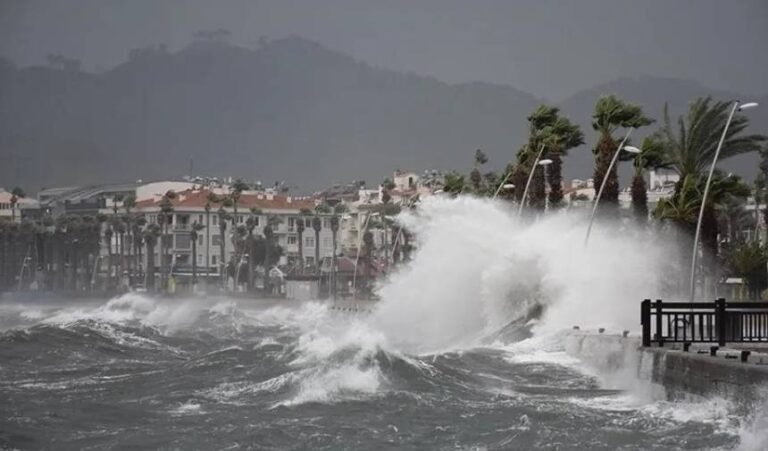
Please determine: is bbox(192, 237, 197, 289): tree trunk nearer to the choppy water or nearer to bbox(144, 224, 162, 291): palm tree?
bbox(144, 224, 162, 291): palm tree

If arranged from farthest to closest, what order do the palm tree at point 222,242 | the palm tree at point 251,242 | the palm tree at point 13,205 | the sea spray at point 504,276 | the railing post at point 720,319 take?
the palm tree at point 13,205 < the palm tree at point 222,242 < the palm tree at point 251,242 < the sea spray at point 504,276 < the railing post at point 720,319

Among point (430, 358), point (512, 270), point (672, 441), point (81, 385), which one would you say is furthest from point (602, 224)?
point (672, 441)

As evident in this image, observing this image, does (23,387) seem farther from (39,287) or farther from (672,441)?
(39,287)

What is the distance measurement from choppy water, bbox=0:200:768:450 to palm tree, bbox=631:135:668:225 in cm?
289

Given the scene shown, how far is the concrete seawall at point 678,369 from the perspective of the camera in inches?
786

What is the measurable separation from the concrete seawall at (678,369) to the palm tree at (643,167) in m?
20.0

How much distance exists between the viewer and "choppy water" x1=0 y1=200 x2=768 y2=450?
65.5 feet

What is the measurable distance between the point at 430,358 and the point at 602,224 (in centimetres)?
1968

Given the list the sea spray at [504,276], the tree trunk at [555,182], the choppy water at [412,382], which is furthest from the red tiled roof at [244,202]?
the choppy water at [412,382]

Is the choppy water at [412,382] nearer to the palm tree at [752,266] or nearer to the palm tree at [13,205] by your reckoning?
the palm tree at [752,266]

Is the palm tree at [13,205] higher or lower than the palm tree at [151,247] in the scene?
higher

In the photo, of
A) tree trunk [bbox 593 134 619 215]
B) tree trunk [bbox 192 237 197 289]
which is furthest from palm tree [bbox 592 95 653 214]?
tree trunk [bbox 192 237 197 289]

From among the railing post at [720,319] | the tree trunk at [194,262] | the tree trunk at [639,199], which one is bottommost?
the tree trunk at [194,262]

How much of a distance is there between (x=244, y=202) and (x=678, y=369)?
139800 millimetres
